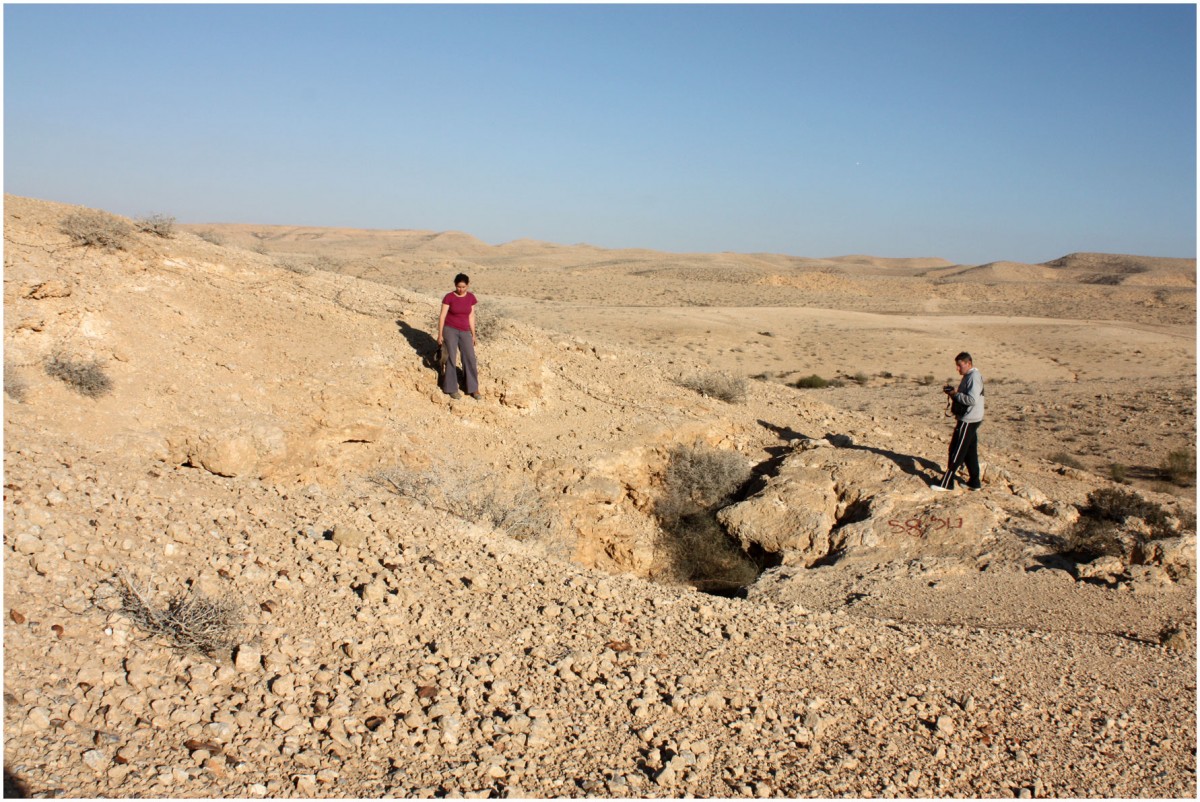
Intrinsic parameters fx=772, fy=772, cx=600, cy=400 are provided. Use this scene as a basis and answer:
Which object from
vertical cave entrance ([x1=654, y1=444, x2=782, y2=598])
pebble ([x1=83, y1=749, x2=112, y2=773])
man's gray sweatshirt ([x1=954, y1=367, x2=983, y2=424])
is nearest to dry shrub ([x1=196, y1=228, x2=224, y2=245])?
vertical cave entrance ([x1=654, y1=444, x2=782, y2=598])

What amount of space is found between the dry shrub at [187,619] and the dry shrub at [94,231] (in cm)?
508

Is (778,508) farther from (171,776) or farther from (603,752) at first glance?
(171,776)

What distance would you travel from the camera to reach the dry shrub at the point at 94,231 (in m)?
7.42

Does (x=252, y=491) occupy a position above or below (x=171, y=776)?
above

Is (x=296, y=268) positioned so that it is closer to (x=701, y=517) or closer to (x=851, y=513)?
(x=701, y=517)

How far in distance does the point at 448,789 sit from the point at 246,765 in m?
0.77

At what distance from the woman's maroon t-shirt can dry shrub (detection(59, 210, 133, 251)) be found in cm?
327

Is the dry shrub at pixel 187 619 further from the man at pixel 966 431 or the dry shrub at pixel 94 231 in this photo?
the man at pixel 966 431

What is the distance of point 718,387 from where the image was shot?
32.5ft

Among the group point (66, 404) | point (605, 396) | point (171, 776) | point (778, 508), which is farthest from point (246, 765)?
point (605, 396)

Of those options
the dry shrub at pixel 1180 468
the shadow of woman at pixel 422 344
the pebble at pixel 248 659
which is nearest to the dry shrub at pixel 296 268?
the shadow of woman at pixel 422 344

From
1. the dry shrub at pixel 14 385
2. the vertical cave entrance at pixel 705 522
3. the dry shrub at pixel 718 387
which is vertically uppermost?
the dry shrub at pixel 14 385

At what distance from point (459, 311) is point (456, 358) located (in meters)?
0.60

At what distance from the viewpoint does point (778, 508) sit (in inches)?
289
